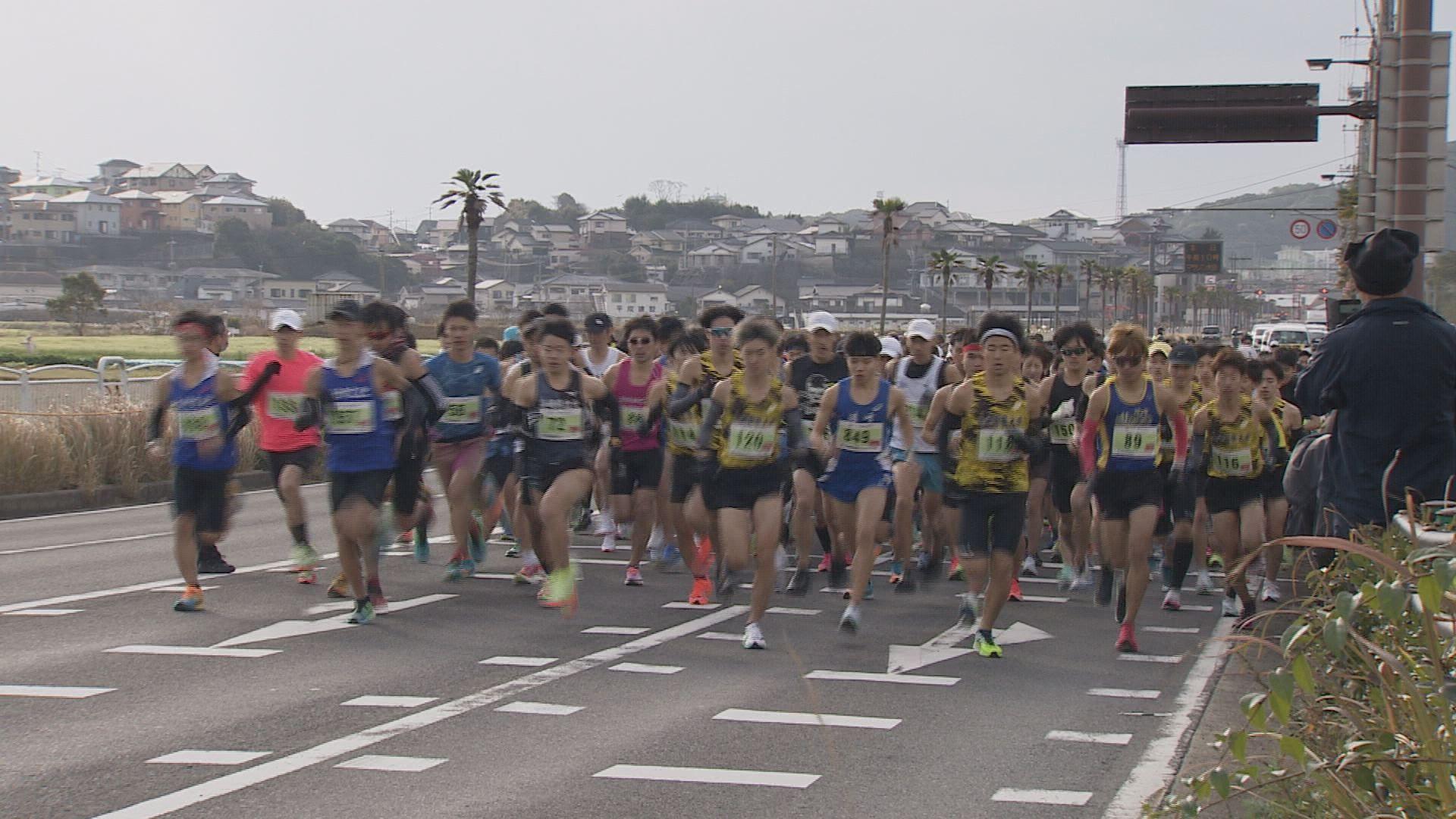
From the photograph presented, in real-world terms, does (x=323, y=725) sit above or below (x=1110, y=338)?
below

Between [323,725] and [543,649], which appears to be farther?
[543,649]

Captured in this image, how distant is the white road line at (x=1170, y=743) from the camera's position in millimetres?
6059

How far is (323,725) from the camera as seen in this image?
724 centimetres

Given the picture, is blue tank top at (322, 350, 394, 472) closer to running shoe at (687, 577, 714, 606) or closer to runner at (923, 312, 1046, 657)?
running shoe at (687, 577, 714, 606)

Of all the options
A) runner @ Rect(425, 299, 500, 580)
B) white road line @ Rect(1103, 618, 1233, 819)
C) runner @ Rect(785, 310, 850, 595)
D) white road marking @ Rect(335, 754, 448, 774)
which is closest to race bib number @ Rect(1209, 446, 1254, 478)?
white road line @ Rect(1103, 618, 1233, 819)

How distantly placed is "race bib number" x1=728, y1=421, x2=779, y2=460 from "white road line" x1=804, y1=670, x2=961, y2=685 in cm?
149

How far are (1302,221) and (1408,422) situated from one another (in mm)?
39587

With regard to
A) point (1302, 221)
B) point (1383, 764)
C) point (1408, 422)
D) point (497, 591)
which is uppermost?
point (1302, 221)

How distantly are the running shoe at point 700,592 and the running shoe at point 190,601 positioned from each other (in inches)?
130

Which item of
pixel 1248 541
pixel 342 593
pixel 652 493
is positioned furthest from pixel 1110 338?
pixel 342 593

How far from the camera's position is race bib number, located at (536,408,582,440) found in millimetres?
10320

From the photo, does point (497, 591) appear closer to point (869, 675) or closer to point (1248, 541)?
point (869, 675)

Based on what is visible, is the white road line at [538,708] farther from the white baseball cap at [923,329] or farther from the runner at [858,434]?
the white baseball cap at [923,329]

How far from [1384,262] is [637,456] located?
269 inches
